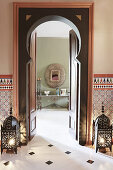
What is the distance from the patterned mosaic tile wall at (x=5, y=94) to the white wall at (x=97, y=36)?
0.49 feet

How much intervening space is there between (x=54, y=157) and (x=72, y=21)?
8.64 feet

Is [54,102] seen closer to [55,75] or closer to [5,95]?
[55,75]

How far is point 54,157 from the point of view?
3.15 m

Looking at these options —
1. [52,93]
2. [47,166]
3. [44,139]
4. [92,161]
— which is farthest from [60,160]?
[52,93]

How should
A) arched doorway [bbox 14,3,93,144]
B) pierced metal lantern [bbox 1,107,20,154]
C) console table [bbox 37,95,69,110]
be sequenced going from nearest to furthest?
pierced metal lantern [bbox 1,107,20,154], arched doorway [bbox 14,3,93,144], console table [bbox 37,95,69,110]

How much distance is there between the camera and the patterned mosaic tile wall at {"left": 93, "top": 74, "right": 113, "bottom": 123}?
3631mm

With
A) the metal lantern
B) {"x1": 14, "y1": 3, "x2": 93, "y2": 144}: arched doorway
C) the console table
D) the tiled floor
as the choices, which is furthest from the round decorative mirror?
the metal lantern

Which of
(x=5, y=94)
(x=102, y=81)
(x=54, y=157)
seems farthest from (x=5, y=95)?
(x=102, y=81)

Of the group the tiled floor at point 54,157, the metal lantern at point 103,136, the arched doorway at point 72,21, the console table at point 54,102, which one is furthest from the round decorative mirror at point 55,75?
the metal lantern at point 103,136

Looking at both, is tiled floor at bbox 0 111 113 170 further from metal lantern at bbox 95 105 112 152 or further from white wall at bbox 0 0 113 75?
white wall at bbox 0 0 113 75

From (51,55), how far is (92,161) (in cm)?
586

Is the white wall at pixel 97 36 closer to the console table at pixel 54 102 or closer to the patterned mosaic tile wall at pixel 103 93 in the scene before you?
the patterned mosaic tile wall at pixel 103 93

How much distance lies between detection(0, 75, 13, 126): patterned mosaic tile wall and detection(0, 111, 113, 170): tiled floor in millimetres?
802

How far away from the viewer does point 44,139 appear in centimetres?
406
